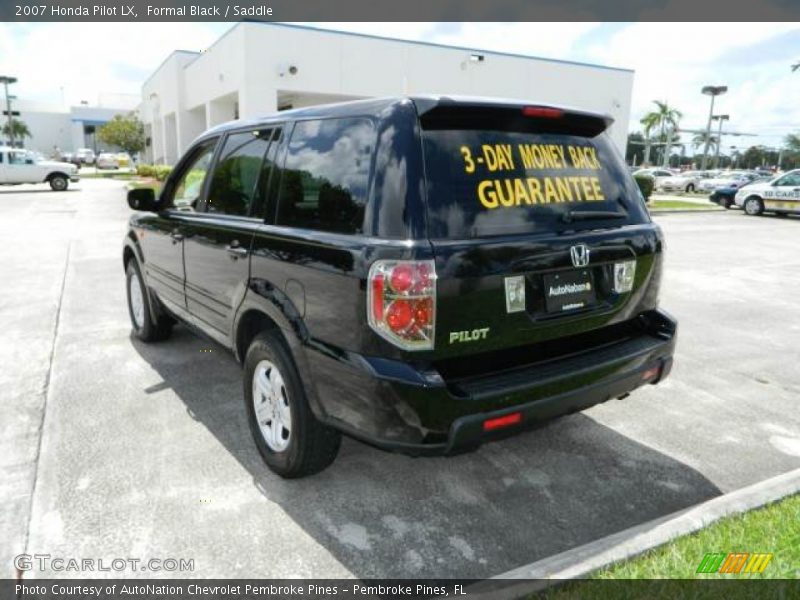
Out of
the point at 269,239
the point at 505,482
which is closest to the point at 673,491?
the point at 505,482

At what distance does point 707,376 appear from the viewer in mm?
5055

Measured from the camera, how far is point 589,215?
3.02 meters

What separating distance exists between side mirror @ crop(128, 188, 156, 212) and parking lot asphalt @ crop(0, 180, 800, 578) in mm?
1322

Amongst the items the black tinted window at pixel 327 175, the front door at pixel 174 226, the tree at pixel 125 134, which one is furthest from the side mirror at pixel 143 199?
the tree at pixel 125 134

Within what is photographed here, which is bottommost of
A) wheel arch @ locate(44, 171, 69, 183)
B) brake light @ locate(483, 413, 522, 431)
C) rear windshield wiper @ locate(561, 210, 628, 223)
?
brake light @ locate(483, 413, 522, 431)

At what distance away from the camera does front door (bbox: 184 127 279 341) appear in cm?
350

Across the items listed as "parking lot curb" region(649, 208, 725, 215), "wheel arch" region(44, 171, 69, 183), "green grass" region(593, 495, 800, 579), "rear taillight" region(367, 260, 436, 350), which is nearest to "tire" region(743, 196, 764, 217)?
"parking lot curb" region(649, 208, 725, 215)

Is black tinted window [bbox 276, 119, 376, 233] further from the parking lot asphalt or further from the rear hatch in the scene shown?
the parking lot asphalt

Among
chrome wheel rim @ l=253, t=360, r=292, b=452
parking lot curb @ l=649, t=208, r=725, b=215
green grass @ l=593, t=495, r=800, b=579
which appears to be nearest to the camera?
green grass @ l=593, t=495, r=800, b=579

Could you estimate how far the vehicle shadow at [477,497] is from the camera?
8.97ft

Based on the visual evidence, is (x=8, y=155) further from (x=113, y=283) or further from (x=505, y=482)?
(x=505, y=482)

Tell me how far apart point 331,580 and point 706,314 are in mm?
6090

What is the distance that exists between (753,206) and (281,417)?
2351cm

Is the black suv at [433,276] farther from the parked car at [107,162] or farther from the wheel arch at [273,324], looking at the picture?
the parked car at [107,162]
